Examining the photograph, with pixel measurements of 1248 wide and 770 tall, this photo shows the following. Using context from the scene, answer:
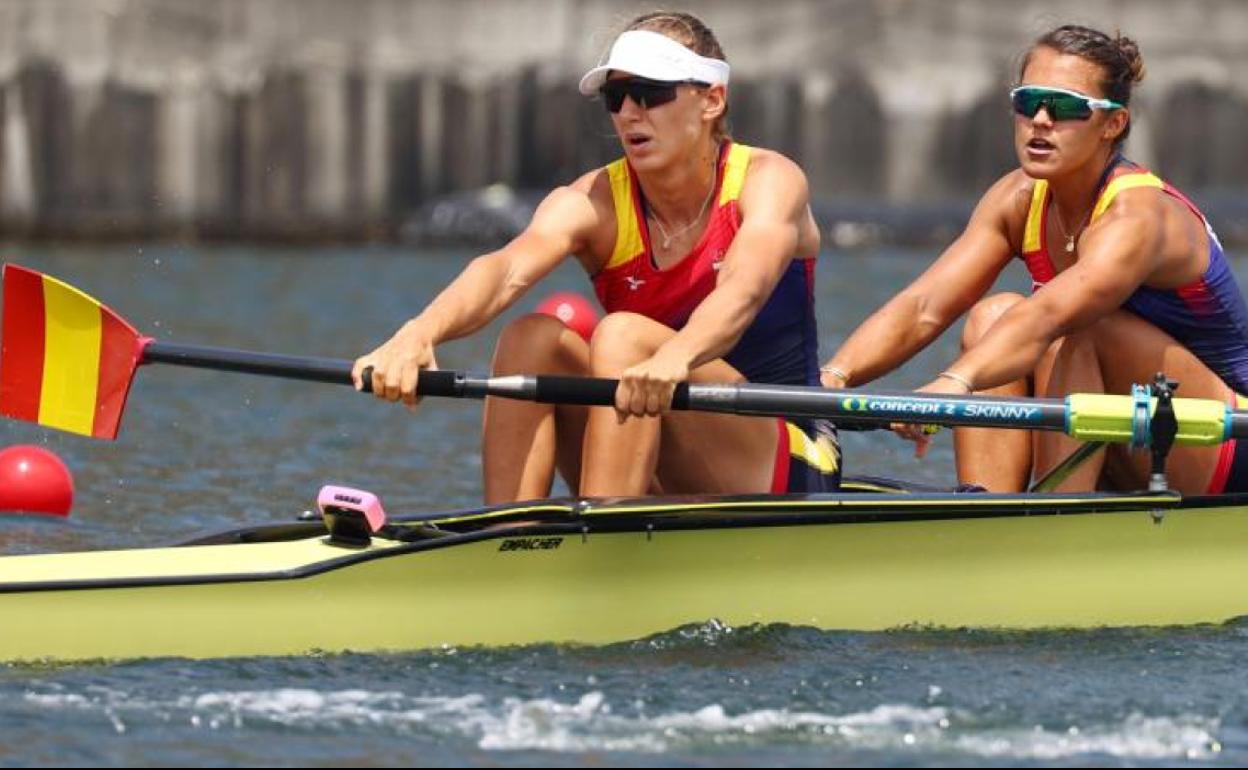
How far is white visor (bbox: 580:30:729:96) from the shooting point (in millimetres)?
7152

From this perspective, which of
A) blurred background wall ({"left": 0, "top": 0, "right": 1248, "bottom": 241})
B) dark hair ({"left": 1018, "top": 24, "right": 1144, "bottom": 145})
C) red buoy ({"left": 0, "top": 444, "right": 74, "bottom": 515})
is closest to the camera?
dark hair ({"left": 1018, "top": 24, "right": 1144, "bottom": 145})

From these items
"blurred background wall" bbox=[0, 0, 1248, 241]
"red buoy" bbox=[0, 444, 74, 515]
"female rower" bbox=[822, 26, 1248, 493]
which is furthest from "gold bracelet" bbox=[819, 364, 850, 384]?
"blurred background wall" bbox=[0, 0, 1248, 241]

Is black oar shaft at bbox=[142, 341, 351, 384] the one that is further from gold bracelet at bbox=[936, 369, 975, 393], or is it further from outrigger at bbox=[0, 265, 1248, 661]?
gold bracelet at bbox=[936, 369, 975, 393]

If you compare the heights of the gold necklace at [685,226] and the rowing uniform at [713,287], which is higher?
the gold necklace at [685,226]

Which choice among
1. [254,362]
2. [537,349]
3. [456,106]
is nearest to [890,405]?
[537,349]

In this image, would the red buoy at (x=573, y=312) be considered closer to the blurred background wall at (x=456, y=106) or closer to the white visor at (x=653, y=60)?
the white visor at (x=653, y=60)

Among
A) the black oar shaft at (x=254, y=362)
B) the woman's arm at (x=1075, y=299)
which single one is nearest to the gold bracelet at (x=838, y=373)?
the woman's arm at (x=1075, y=299)

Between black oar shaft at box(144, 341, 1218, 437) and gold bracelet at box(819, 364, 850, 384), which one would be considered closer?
black oar shaft at box(144, 341, 1218, 437)

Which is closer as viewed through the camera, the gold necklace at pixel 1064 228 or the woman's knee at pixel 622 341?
the woman's knee at pixel 622 341

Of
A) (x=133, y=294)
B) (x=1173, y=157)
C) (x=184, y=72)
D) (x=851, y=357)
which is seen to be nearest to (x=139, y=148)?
(x=184, y=72)

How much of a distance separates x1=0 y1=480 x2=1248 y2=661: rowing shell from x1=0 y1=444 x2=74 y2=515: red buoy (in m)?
2.84

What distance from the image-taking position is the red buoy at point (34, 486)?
32.1ft

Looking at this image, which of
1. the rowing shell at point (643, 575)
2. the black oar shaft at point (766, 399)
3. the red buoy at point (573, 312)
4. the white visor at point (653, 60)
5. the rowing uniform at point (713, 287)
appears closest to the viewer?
the rowing shell at point (643, 575)

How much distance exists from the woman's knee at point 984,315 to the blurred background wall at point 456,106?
16.2 meters
